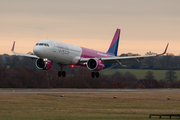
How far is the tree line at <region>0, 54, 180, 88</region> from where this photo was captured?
140125 millimetres

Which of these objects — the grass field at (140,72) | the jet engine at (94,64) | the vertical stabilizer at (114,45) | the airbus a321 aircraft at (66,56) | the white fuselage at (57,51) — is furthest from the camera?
the grass field at (140,72)

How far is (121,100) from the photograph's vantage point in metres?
94.5

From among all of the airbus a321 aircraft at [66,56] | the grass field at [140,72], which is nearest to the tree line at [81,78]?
the grass field at [140,72]

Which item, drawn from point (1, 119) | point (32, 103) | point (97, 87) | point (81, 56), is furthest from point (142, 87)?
point (1, 119)

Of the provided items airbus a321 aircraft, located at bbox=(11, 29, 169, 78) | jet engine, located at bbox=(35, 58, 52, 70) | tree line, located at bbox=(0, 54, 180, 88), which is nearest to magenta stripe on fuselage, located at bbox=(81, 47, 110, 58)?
airbus a321 aircraft, located at bbox=(11, 29, 169, 78)

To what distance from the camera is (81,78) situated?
14212cm

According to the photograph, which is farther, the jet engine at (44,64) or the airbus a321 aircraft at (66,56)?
the jet engine at (44,64)

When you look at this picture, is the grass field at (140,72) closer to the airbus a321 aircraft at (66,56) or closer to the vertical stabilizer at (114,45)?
the vertical stabilizer at (114,45)

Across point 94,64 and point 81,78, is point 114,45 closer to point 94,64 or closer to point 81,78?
point 94,64

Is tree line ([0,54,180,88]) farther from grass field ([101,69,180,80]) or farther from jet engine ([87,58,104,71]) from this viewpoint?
jet engine ([87,58,104,71])

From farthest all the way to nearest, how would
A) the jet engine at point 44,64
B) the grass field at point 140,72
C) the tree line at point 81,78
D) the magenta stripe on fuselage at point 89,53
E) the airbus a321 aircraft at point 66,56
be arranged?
the tree line at point 81,78, the grass field at point 140,72, the magenta stripe on fuselage at point 89,53, the jet engine at point 44,64, the airbus a321 aircraft at point 66,56

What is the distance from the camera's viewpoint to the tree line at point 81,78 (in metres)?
140

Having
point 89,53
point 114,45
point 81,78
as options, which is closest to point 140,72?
point 81,78

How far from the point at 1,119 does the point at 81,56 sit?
22234 mm
